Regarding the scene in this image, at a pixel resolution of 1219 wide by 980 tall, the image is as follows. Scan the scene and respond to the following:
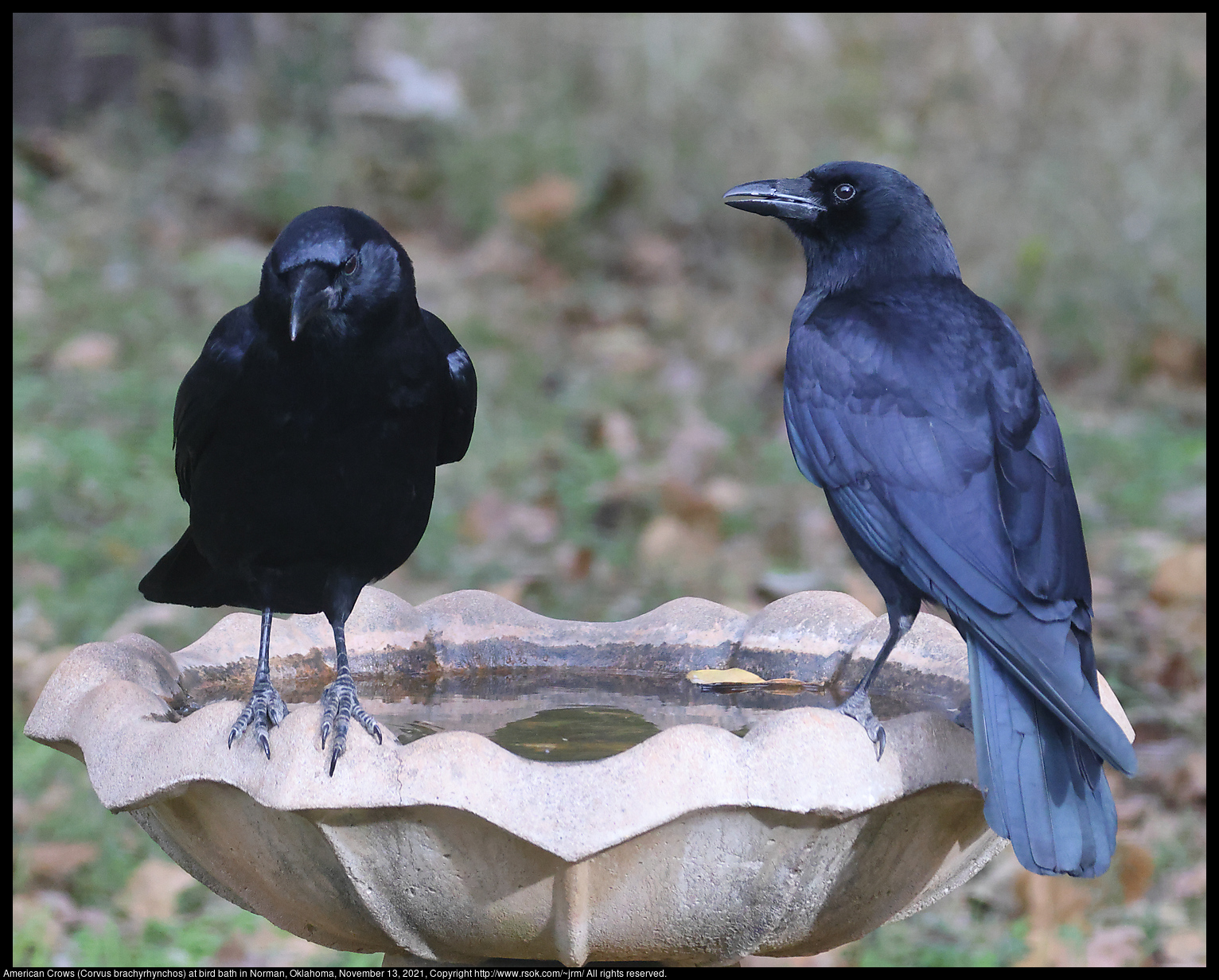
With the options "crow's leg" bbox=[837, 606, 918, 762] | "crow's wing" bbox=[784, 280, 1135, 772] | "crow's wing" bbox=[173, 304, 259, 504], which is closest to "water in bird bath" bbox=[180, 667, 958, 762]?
"crow's leg" bbox=[837, 606, 918, 762]

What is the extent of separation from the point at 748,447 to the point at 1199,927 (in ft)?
10.4

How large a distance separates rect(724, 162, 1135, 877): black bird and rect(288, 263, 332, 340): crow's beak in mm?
936

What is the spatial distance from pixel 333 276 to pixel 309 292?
71mm

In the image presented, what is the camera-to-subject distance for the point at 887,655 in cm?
284

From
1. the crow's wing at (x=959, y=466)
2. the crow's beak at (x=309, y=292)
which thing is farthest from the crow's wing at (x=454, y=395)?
the crow's wing at (x=959, y=466)

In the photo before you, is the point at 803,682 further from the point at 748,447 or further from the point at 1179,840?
the point at 748,447

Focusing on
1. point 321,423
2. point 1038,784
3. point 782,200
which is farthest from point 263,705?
point 782,200

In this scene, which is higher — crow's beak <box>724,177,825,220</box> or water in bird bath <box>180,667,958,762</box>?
crow's beak <box>724,177,825,220</box>

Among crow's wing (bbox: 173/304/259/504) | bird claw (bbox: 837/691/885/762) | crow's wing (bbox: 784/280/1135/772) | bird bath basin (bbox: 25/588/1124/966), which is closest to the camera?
bird bath basin (bbox: 25/588/1124/966)

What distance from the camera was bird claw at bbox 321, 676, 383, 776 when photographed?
2168mm

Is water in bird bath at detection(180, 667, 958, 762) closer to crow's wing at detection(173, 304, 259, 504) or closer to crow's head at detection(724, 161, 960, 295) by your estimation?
crow's wing at detection(173, 304, 259, 504)

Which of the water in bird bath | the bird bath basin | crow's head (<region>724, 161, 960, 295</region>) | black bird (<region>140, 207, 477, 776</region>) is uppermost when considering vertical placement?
crow's head (<region>724, 161, 960, 295</region>)

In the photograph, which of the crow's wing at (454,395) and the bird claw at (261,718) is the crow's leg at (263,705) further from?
the crow's wing at (454,395)

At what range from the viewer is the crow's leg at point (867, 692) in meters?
2.28
